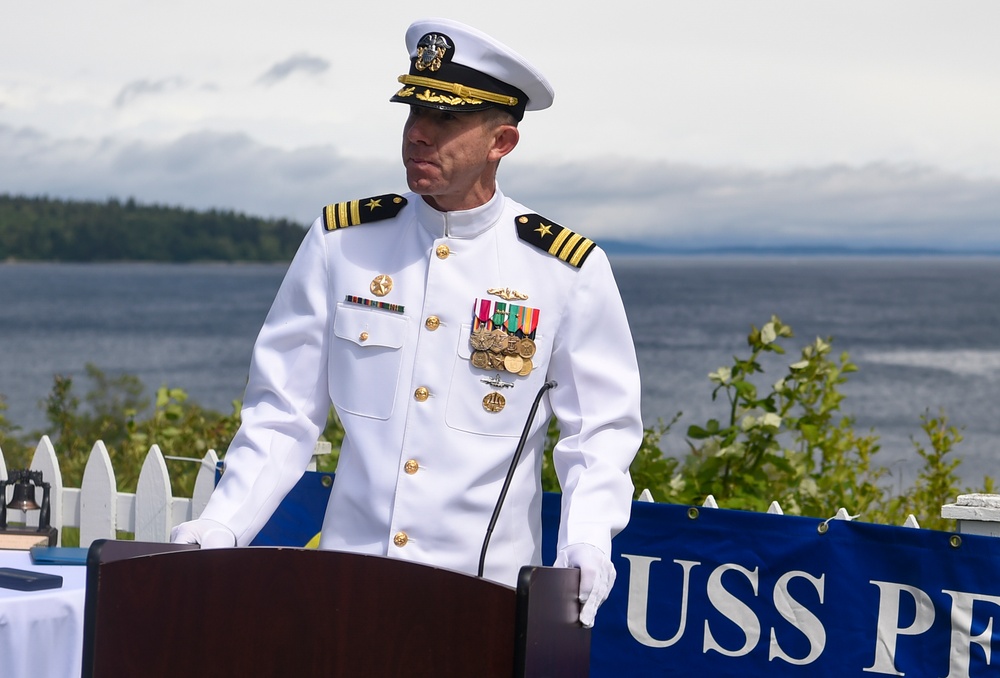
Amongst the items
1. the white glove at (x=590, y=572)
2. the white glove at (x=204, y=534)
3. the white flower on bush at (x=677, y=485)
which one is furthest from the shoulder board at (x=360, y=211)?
the white flower on bush at (x=677, y=485)

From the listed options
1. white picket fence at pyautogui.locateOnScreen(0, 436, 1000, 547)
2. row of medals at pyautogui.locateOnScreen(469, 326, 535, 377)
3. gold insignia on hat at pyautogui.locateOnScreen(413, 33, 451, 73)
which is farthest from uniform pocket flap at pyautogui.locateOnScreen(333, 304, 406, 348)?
white picket fence at pyautogui.locateOnScreen(0, 436, 1000, 547)

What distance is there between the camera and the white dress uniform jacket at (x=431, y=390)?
2645mm

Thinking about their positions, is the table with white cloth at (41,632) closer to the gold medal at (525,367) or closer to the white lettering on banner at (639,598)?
the gold medal at (525,367)

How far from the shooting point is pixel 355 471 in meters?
2.74

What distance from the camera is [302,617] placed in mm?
1874

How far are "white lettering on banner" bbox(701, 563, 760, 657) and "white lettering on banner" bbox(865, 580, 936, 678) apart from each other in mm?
344

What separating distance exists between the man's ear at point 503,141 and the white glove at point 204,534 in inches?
37.5

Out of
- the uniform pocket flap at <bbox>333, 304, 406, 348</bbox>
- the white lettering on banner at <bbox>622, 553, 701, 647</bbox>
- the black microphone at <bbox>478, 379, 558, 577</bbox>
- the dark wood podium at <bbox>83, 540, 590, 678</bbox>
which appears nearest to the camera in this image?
the dark wood podium at <bbox>83, 540, 590, 678</bbox>

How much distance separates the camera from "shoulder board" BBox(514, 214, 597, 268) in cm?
284

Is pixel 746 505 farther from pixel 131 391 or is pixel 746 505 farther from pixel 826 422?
pixel 131 391

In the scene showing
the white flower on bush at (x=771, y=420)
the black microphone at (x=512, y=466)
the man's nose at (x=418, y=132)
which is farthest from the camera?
the white flower on bush at (x=771, y=420)

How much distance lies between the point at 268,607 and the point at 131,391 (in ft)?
28.3

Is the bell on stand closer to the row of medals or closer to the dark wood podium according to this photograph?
the row of medals

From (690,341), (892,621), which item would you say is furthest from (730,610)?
(690,341)
